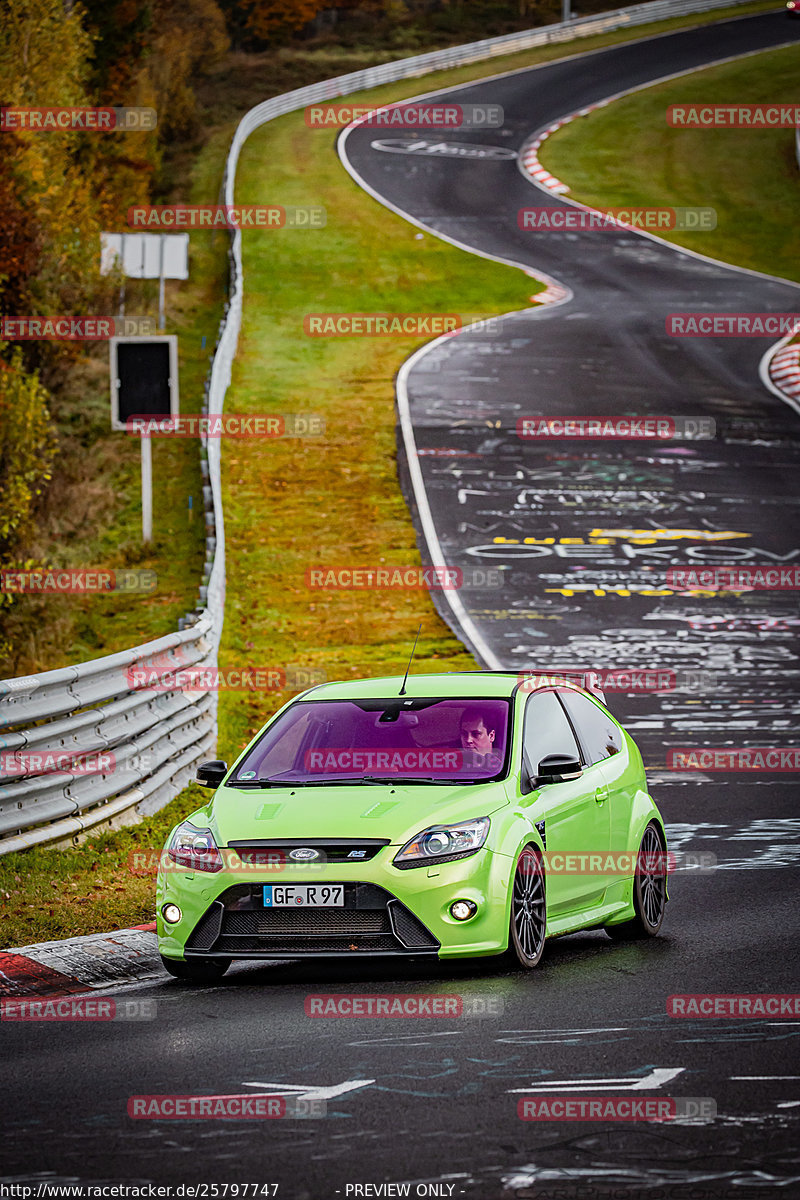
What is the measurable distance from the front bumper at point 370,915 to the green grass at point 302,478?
5.30ft

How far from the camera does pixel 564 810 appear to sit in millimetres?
9922

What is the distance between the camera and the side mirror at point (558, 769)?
377 inches

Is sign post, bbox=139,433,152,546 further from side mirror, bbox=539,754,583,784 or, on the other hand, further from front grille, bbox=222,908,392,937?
front grille, bbox=222,908,392,937

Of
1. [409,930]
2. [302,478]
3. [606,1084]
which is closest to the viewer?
[606,1084]

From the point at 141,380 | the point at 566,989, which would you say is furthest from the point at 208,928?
the point at 141,380

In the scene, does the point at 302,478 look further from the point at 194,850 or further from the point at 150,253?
the point at 194,850

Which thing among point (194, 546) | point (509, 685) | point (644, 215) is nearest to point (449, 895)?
point (509, 685)

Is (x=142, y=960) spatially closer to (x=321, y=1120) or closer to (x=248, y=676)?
(x=321, y=1120)

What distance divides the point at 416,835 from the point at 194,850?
1.16 m

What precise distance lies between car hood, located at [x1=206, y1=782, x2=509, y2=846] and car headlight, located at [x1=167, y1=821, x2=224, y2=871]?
7 cm

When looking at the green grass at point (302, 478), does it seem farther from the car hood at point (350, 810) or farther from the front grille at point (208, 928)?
the car hood at point (350, 810)

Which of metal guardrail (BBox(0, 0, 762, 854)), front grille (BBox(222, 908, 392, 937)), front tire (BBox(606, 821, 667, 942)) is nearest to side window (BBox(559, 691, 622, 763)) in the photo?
front tire (BBox(606, 821, 667, 942))

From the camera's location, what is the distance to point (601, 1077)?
23.0 ft

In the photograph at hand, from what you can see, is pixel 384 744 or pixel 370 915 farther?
pixel 384 744
